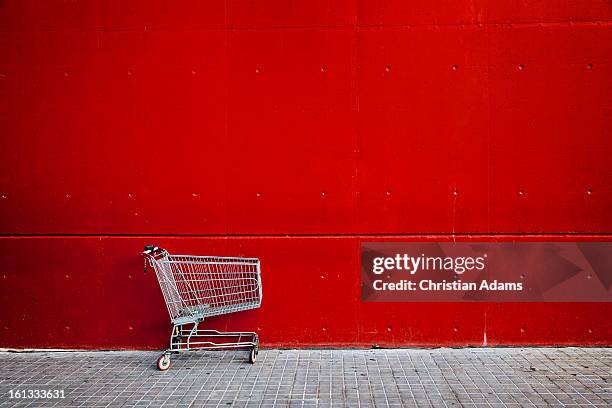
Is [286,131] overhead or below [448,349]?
overhead

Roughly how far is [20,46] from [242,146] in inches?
98.9

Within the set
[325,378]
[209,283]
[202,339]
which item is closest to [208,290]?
[209,283]

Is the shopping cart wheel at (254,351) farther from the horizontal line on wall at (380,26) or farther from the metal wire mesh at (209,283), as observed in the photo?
the horizontal line on wall at (380,26)

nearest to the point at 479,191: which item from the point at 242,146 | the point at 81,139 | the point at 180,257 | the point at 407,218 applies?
the point at 407,218

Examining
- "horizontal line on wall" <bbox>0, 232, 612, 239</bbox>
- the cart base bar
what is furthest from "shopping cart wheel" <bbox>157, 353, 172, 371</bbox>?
"horizontal line on wall" <bbox>0, 232, 612, 239</bbox>

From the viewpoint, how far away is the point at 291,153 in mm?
5637

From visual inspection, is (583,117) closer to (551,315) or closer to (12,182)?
(551,315)

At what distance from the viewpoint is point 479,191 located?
5.61 metres

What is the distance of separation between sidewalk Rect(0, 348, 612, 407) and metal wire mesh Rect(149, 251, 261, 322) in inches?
20.1

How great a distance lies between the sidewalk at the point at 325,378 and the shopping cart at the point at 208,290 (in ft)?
0.68

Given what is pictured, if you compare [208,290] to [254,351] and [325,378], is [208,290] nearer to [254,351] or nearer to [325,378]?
Answer: [254,351]

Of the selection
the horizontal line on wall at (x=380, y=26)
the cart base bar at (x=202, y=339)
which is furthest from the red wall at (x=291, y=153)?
the cart base bar at (x=202, y=339)

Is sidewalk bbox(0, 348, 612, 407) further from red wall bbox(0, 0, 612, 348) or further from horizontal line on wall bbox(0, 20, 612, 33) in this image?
horizontal line on wall bbox(0, 20, 612, 33)

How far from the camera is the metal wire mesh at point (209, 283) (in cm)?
525
